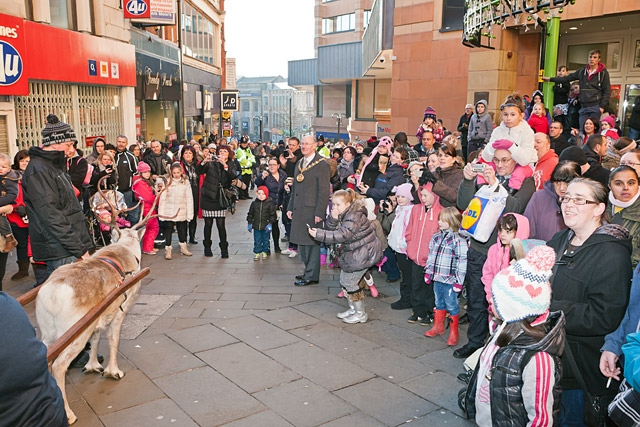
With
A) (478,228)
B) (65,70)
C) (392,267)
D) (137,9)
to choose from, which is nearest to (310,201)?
(392,267)

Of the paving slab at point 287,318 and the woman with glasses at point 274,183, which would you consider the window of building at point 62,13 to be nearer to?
the woman with glasses at point 274,183

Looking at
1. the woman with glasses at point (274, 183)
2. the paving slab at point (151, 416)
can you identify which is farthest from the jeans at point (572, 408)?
the woman with glasses at point (274, 183)

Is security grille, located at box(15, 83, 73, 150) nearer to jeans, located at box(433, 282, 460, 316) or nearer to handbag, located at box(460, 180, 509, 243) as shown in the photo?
jeans, located at box(433, 282, 460, 316)

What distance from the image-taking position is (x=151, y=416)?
4.39 metres

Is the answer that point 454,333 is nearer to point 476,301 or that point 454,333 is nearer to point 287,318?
point 476,301

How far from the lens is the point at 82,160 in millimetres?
9625

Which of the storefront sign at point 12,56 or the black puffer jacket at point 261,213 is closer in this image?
the black puffer jacket at point 261,213

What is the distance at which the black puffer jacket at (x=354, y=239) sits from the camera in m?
6.59

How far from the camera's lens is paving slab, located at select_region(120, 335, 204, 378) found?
17.2 feet

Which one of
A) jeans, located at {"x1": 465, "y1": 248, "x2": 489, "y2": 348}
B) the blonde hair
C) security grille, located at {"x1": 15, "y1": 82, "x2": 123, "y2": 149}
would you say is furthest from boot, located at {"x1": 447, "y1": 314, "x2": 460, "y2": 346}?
security grille, located at {"x1": 15, "y1": 82, "x2": 123, "y2": 149}

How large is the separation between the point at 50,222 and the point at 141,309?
2077 mm

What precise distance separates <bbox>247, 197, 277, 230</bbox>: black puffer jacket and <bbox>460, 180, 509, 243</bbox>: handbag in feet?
16.4

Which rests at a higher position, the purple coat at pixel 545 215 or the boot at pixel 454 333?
the purple coat at pixel 545 215

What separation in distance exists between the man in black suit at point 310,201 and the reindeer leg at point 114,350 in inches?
133
